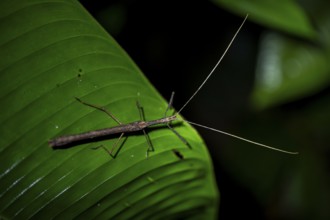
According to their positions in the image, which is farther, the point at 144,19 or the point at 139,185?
the point at 144,19

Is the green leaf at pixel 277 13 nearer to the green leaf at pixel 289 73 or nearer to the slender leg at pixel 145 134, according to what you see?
the green leaf at pixel 289 73

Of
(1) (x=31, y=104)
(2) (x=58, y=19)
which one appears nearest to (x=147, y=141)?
(1) (x=31, y=104)

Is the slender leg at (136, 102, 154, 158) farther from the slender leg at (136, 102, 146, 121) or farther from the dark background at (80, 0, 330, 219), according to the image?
the dark background at (80, 0, 330, 219)

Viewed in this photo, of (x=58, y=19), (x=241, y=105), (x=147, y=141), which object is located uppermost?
(x=58, y=19)

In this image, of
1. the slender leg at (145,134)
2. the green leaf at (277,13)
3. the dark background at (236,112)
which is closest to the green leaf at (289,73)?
the dark background at (236,112)

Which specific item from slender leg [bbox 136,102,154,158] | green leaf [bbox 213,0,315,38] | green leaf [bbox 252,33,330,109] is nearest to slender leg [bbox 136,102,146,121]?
slender leg [bbox 136,102,154,158]

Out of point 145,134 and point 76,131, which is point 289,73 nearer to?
point 145,134

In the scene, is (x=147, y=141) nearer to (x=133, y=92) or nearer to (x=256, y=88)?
(x=133, y=92)

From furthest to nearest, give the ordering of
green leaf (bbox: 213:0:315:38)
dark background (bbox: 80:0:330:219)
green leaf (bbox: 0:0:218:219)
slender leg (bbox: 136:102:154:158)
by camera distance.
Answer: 1. dark background (bbox: 80:0:330:219)
2. green leaf (bbox: 213:0:315:38)
3. slender leg (bbox: 136:102:154:158)
4. green leaf (bbox: 0:0:218:219)
